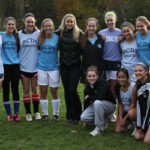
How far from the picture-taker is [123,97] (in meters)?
5.36

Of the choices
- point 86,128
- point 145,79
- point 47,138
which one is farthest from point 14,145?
point 145,79

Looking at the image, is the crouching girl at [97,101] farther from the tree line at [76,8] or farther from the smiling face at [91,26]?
the tree line at [76,8]

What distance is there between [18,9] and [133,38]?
35916 mm

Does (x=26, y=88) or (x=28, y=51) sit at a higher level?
(x=28, y=51)

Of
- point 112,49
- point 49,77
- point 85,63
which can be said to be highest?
point 112,49

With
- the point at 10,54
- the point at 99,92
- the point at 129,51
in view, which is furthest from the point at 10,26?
the point at 129,51

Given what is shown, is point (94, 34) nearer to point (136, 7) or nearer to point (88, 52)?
point (88, 52)

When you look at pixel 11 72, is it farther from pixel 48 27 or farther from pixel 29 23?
pixel 48 27

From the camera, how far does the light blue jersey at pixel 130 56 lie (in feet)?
18.0

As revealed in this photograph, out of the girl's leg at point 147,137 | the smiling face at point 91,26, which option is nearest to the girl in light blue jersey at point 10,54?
the smiling face at point 91,26

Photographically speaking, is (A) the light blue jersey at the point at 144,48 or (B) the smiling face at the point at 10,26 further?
(B) the smiling face at the point at 10,26

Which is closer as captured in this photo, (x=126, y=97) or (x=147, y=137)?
(x=147, y=137)

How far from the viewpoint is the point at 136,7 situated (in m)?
37.2

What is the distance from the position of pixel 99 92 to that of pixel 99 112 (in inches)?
14.0
